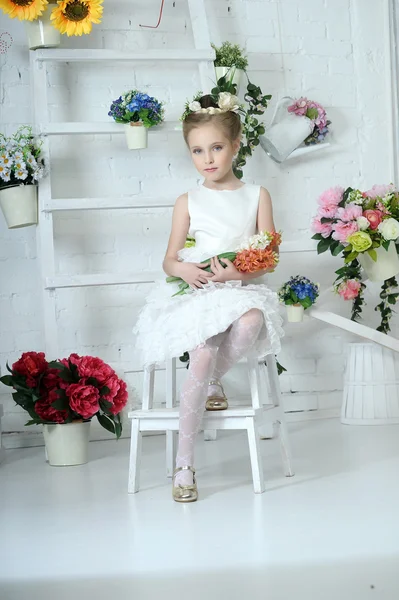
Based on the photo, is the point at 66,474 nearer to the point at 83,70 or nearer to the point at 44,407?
the point at 44,407

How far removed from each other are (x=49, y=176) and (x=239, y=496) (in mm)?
1591

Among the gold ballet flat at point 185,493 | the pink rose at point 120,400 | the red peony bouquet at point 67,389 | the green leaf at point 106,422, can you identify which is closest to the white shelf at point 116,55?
the red peony bouquet at point 67,389

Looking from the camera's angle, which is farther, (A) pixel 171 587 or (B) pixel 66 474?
(B) pixel 66 474

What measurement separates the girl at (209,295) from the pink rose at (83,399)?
18.4 inches

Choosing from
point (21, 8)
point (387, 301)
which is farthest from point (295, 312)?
point (21, 8)

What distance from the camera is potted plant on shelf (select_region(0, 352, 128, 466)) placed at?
312cm

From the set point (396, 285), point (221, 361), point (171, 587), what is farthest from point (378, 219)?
point (171, 587)

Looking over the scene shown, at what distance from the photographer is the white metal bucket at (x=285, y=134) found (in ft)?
12.7

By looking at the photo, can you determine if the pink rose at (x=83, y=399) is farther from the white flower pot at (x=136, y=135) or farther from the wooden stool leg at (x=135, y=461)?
the white flower pot at (x=136, y=135)

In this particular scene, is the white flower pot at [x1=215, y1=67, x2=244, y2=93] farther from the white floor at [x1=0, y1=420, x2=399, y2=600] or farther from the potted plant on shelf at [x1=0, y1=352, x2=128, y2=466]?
the white floor at [x1=0, y1=420, x2=399, y2=600]

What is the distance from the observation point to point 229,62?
3.65 meters

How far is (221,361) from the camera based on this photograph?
2.71 metres

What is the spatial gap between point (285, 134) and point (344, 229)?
2.21ft

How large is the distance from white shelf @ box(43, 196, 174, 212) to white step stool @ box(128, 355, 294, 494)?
32.1 inches
